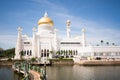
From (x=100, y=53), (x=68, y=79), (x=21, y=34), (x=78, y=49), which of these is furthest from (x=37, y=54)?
(x=68, y=79)

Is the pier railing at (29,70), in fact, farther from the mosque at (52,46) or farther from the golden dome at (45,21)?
the golden dome at (45,21)

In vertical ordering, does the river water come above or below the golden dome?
below

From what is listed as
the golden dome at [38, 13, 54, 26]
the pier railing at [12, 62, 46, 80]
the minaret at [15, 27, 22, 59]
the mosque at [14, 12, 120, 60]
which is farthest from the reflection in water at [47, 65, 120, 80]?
the golden dome at [38, 13, 54, 26]

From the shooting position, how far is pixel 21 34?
211 ft

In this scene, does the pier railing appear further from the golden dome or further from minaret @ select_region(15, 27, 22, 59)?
the golden dome

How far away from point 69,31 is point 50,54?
14.7 meters

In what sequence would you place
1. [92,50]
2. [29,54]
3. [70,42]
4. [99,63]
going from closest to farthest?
1. [99,63]
2. [92,50]
3. [29,54]
4. [70,42]

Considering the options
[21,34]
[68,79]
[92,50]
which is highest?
[21,34]

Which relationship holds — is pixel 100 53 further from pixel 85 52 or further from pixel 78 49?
pixel 78 49

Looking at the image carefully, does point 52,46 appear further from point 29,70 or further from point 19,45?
point 29,70

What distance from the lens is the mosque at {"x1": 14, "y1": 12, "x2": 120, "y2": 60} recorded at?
199 feet

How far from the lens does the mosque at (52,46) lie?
6053cm

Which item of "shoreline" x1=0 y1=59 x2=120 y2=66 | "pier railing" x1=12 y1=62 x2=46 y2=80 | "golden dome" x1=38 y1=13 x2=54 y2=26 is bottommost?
"shoreline" x1=0 y1=59 x2=120 y2=66

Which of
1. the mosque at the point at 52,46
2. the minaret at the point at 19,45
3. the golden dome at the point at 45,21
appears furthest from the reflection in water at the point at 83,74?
the golden dome at the point at 45,21
